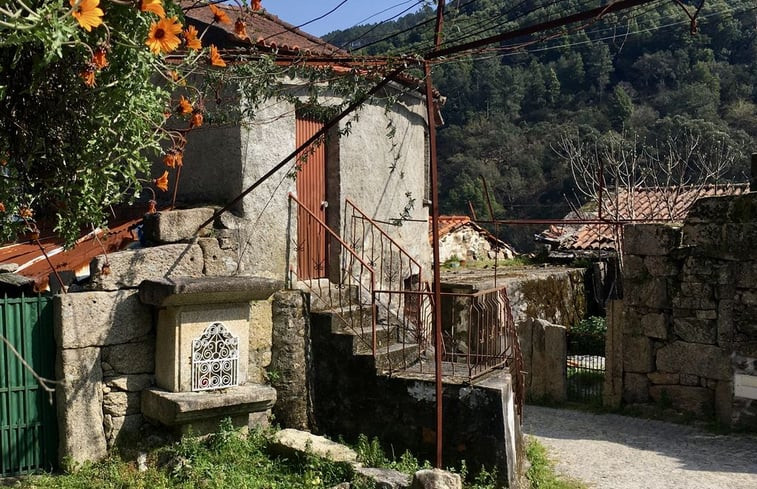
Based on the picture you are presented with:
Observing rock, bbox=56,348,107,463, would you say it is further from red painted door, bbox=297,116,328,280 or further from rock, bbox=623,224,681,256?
rock, bbox=623,224,681,256

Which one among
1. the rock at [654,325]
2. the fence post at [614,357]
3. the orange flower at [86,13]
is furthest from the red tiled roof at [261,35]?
the rock at [654,325]

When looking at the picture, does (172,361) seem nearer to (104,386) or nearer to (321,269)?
(104,386)

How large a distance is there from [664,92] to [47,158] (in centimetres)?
3594

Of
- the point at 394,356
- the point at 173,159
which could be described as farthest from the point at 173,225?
the point at 394,356

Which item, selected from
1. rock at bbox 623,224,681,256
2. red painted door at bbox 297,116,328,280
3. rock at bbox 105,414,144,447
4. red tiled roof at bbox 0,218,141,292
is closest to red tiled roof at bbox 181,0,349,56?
red painted door at bbox 297,116,328,280

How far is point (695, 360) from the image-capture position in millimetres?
10156

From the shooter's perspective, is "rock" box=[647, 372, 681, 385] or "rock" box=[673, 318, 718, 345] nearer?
"rock" box=[673, 318, 718, 345]

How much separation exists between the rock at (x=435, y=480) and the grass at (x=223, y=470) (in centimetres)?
41

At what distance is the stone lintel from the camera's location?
6.37 m

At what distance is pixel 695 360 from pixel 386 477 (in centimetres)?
561

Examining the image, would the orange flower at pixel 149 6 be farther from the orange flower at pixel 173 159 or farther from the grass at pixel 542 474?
the grass at pixel 542 474

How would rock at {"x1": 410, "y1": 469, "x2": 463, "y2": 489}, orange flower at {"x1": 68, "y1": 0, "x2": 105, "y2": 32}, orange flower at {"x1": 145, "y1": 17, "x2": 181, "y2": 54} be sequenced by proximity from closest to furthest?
orange flower at {"x1": 68, "y1": 0, "x2": 105, "y2": 32} → orange flower at {"x1": 145, "y1": 17, "x2": 181, "y2": 54} → rock at {"x1": 410, "y1": 469, "x2": 463, "y2": 489}

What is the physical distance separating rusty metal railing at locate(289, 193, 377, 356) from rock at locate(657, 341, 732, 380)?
14.4ft

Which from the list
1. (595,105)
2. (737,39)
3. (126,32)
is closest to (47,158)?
(126,32)
